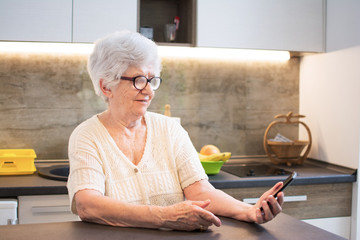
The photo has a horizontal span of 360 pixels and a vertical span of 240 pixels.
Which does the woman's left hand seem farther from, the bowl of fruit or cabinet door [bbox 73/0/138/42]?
cabinet door [bbox 73/0/138/42]

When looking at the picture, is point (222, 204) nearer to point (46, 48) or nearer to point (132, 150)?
point (132, 150)

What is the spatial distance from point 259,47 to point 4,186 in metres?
1.64

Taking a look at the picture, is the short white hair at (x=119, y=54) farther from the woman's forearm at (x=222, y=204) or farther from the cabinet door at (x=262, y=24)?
the cabinet door at (x=262, y=24)

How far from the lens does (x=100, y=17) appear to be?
2.38 meters

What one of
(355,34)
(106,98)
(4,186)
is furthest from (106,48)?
(355,34)

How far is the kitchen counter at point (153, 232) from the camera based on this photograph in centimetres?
112

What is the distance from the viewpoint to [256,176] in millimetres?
2361

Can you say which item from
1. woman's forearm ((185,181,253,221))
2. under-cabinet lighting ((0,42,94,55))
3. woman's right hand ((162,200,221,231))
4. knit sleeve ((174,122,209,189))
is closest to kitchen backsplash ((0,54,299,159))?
under-cabinet lighting ((0,42,94,55))

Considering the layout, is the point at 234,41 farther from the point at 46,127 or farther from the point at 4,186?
the point at 4,186

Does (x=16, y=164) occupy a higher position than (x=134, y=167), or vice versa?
(x=134, y=167)

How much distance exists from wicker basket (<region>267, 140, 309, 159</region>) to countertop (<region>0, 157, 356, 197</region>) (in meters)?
0.08

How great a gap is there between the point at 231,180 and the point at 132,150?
0.84 meters

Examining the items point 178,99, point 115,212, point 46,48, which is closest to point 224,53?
point 178,99

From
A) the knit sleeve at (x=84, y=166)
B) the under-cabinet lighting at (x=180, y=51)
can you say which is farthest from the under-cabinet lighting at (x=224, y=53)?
the knit sleeve at (x=84, y=166)
